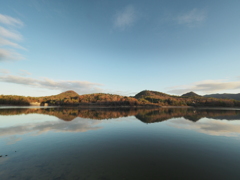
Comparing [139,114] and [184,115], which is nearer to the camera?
[184,115]

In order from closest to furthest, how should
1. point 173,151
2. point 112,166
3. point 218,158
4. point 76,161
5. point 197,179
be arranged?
1. point 197,179
2. point 112,166
3. point 76,161
4. point 218,158
5. point 173,151

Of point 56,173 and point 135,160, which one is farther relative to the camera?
point 135,160

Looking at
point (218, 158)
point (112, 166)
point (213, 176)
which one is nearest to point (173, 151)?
point (218, 158)

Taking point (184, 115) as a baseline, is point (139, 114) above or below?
above

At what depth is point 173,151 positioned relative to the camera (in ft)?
63.3

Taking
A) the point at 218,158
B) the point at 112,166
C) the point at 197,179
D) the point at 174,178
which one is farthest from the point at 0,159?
the point at 218,158

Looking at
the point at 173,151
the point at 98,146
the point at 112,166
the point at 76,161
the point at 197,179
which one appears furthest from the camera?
the point at 98,146

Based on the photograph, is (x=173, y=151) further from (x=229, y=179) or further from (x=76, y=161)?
(x=76, y=161)

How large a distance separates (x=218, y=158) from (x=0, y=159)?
99.3ft

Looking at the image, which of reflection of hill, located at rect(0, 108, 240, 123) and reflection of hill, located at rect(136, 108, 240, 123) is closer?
reflection of hill, located at rect(136, 108, 240, 123)

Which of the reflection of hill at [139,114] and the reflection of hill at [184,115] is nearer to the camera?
the reflection of hill at [184,115]

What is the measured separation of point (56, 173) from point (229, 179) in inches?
705

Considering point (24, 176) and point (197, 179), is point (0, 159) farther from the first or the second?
point (197, 179)

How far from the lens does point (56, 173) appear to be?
1231 centimetres
